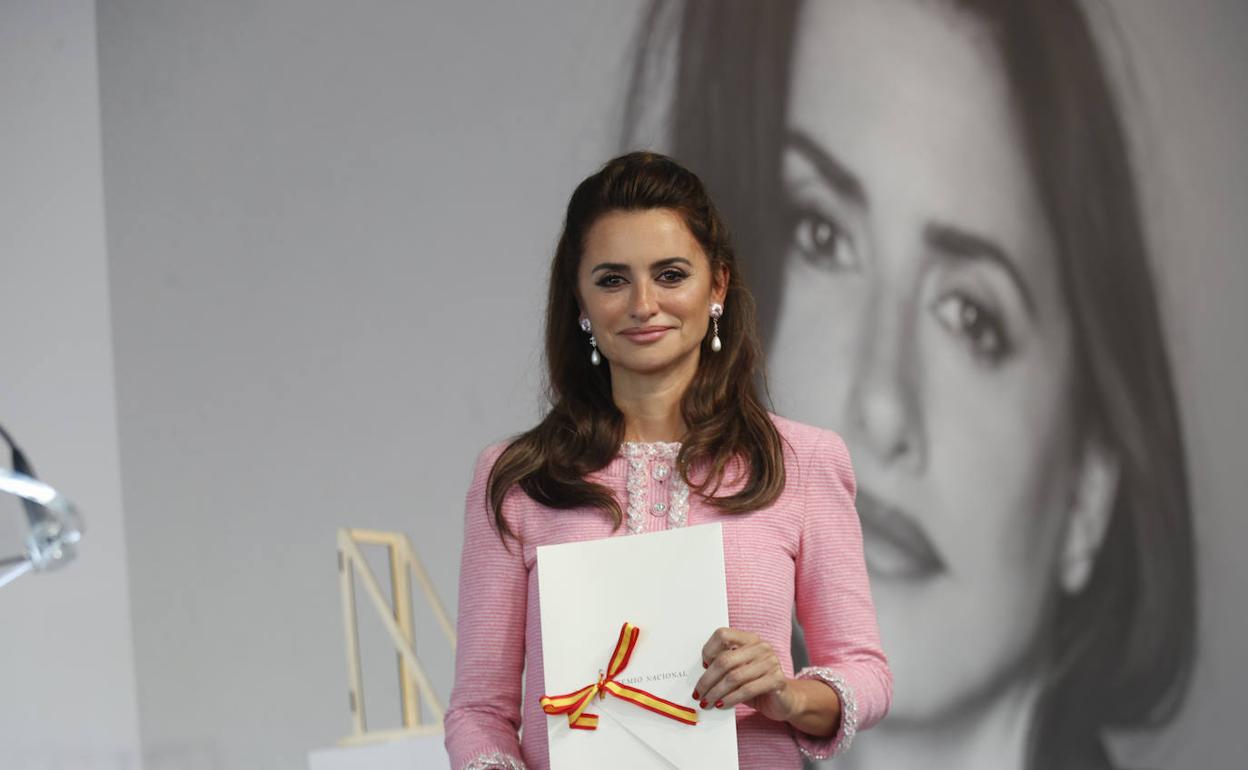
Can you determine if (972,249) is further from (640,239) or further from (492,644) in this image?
(492,644)

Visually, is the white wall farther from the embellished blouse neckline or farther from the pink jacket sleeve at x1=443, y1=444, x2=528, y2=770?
the embellished blouse neckline

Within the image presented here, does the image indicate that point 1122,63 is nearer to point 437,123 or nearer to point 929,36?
point 929,36

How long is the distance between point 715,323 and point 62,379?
2570 millimetres

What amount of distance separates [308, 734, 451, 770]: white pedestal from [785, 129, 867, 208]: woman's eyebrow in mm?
1596

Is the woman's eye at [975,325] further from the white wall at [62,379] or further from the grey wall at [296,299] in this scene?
the white wall at [62,379]

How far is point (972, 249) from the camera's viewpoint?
11.0 ft

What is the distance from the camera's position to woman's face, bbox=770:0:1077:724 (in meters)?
3.31

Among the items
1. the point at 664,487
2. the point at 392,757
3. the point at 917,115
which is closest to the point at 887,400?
the point at 917,115

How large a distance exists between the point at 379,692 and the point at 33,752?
0.84 meters

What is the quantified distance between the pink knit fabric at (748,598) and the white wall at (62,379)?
7.67 ft

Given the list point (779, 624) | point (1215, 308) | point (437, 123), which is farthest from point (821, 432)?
point (437, 123)

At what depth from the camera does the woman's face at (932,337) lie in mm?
3312

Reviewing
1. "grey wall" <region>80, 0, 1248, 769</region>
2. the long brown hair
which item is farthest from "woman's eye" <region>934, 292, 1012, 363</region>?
the long brown hair

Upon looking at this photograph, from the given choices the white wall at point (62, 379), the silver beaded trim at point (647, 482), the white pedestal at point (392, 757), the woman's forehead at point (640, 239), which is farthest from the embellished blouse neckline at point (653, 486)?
the white wall at point (62, 379)
